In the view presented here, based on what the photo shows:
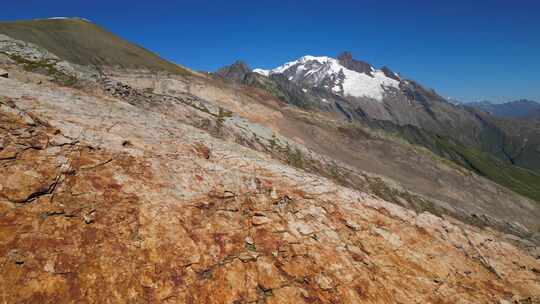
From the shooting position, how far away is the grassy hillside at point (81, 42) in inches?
2894

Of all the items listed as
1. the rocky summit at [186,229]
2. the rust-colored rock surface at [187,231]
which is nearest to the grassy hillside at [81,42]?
the rocky summit at [186,229]

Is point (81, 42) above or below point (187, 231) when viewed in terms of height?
above

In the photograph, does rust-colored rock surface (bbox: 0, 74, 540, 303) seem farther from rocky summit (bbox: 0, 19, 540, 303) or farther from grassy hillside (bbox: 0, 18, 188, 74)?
grassy hillside (bbox: 0, 18, 188, 74)

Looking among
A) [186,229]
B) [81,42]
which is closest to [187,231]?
[186,229]

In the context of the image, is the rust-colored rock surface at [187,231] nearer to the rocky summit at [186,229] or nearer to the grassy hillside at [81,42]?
the rocky summit at [186,229]

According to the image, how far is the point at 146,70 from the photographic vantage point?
242ft

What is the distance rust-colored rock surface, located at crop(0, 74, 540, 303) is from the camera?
12484mm

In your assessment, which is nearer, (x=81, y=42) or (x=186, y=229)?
(x=186, y=229)

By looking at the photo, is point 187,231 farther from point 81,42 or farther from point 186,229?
point 81,42

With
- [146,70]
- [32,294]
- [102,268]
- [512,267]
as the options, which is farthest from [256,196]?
[146,70]

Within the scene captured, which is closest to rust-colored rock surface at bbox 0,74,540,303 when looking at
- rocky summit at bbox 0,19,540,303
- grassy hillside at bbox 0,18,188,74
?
rocky summit at bbox 0,19,540,303

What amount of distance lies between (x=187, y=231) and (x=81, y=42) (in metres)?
94.3

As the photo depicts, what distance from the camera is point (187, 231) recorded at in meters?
15.4

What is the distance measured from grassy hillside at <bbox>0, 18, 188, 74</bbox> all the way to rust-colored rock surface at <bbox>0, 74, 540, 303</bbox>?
205 feet
